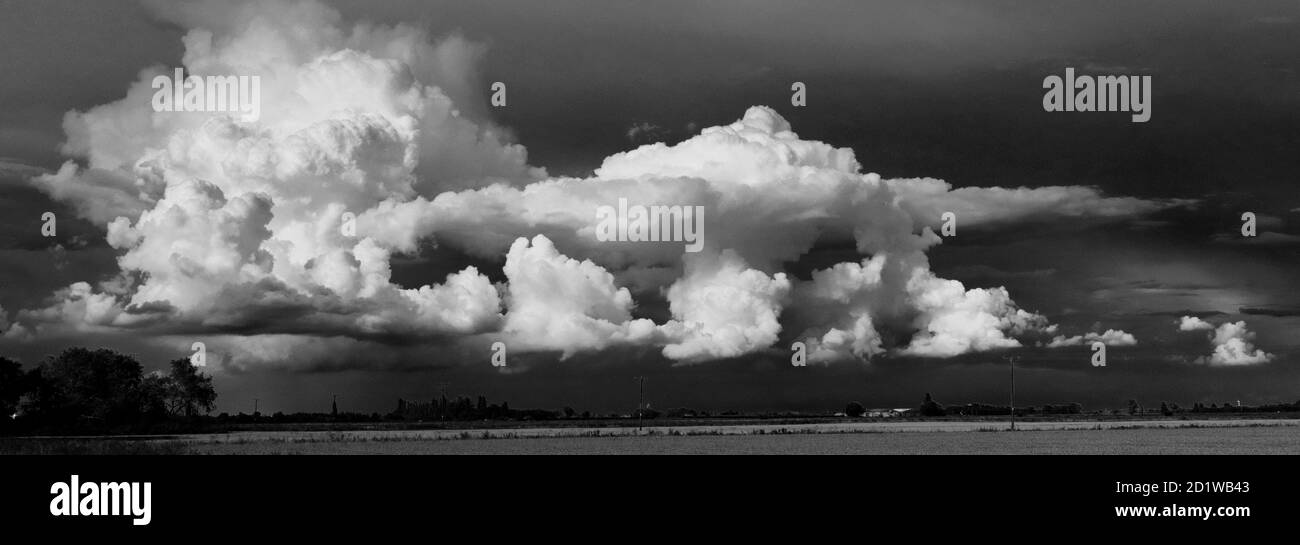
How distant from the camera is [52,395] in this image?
187125mm

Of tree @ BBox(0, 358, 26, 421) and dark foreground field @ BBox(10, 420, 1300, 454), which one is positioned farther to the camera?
tree @ BBox(0, 358, 26, 421)

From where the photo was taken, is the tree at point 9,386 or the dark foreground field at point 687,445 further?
the tree at point 9,386

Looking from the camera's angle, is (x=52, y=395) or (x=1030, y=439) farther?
(x=52, y=395)

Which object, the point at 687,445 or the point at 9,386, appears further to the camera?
the point at 9,386
